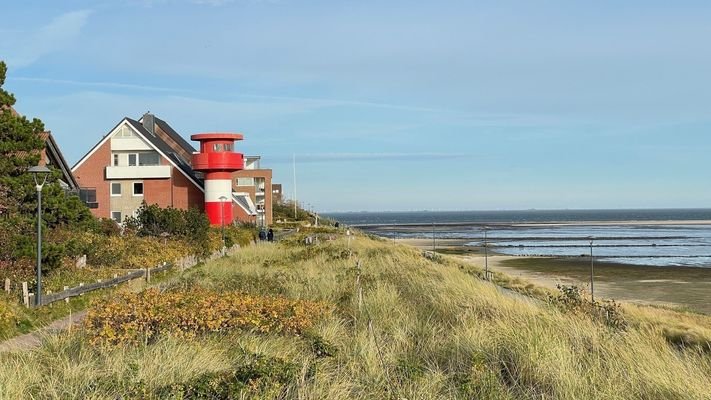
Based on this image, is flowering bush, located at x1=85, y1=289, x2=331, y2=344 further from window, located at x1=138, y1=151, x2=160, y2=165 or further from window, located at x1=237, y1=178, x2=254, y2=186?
window, located at x1=237, y1=178, x2=254, y2=186

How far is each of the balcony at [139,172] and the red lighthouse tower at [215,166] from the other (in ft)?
8.60

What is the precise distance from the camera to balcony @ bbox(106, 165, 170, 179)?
5112cm

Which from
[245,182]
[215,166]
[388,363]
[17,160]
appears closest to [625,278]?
[215,166]

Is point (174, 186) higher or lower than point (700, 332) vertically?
higher

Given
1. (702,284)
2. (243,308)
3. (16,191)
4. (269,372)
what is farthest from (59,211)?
(702,284)

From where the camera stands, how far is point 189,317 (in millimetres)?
9672

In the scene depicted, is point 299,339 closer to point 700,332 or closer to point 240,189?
point 700,332

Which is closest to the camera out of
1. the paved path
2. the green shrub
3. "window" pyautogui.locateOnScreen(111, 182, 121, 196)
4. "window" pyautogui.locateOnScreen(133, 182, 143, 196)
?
the paved path

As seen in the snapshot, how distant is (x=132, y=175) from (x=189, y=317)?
44.1m

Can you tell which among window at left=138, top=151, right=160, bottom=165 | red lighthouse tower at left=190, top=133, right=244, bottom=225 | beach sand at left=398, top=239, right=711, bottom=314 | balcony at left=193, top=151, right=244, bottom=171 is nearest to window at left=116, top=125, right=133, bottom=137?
window at left=138, top=151, right=160, bottom=165

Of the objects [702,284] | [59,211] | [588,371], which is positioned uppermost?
[59,211]

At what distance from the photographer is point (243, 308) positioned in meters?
10.3

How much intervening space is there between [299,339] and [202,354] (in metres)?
1.78

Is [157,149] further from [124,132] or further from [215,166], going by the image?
[215,166]
